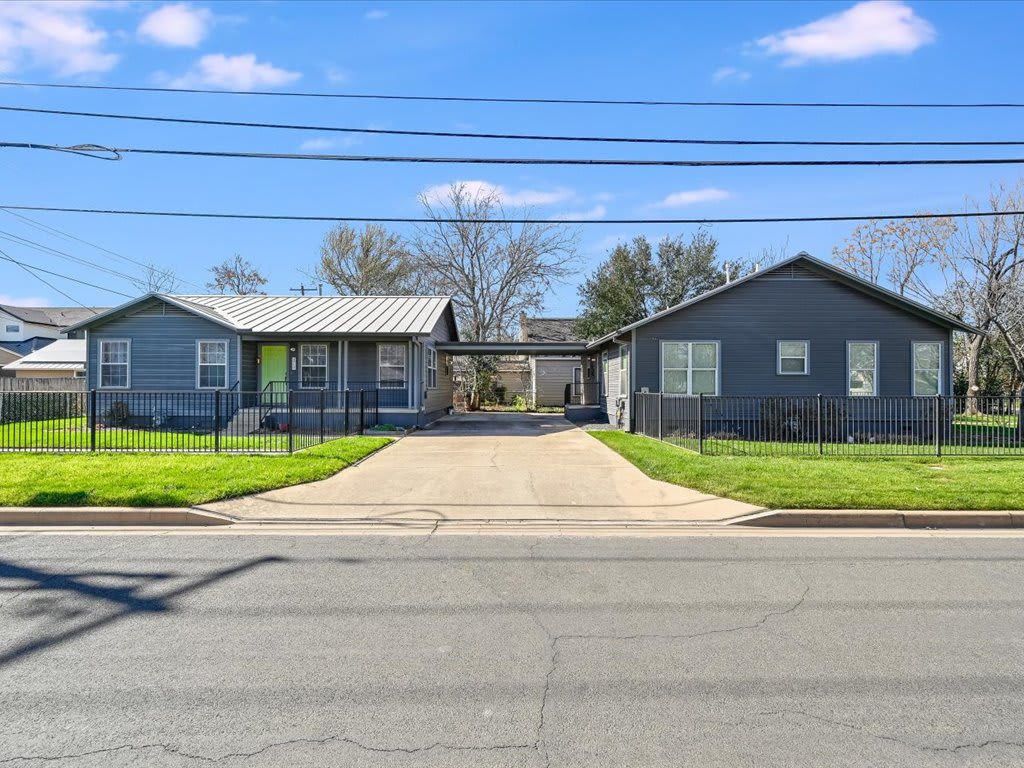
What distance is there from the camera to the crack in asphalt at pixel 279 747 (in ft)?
10.2

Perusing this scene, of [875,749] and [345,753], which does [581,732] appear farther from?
[875,749]

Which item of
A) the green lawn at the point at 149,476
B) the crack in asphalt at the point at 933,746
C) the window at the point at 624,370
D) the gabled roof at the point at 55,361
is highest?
the gabled roof at the point at 55,361

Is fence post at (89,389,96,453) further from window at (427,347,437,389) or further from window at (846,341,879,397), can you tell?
window at (846,341,879,397)

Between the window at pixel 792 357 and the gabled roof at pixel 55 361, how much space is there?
37974 millimetres

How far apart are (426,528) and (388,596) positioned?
264 cm

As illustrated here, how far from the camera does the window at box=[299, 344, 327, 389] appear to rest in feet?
73.3

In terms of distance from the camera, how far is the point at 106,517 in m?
8.42

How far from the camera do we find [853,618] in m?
5.02

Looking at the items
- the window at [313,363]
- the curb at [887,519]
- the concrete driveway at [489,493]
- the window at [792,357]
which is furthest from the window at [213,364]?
the curb at [887,519]

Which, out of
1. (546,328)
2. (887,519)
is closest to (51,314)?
(546,328)

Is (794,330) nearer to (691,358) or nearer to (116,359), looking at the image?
(691,358)

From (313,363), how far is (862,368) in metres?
17.5

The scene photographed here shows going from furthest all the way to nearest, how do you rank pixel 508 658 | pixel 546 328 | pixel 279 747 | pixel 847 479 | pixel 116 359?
pixel 546 328 < pixel 116 359 < pixel 847 479 < pixel 508 658 < pixel 279 747

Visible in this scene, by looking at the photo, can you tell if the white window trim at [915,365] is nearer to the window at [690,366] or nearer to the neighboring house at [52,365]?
the window at [690,366]
